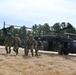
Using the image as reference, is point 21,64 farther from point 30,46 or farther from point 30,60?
point 30,46

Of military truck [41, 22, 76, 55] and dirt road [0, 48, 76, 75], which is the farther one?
military truck [41, 22, 76, 55]

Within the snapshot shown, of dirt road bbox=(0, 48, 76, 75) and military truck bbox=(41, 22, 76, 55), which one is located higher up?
military truck bbox=(41, 22, 76, 55)

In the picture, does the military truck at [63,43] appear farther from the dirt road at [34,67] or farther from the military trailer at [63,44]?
the dirt road at [34,67]

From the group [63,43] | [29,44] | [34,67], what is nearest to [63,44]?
[63,43]

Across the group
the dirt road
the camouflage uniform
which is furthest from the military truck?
the dirt road

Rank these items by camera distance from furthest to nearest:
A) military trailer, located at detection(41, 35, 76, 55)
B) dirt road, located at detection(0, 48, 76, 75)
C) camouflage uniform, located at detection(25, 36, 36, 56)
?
military trailer, located at detection(41, 35, 76, 55) < camouflage uniform, located at detection(25, 36, 36, 56) < dirt road, located at detection(0, 48, 76, 75)

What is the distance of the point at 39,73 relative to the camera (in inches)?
608

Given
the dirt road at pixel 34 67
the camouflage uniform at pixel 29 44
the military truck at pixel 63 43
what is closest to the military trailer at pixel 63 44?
the military truck at pixel 63 43

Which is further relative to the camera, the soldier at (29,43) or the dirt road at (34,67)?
the soldier at (29,43)

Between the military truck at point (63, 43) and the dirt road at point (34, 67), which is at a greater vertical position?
the military truck at point (63, 43)

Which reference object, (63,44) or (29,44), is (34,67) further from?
(63,44)

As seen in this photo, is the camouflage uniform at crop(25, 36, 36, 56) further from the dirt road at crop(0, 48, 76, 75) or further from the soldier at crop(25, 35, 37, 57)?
the dirt road at crop(0, 48, 76, 75)

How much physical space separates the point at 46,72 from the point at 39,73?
1.67 ft

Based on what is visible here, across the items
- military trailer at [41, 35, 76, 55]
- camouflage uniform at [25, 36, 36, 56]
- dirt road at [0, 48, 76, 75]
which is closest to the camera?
dirt road at [0, 48, 76, 75]
